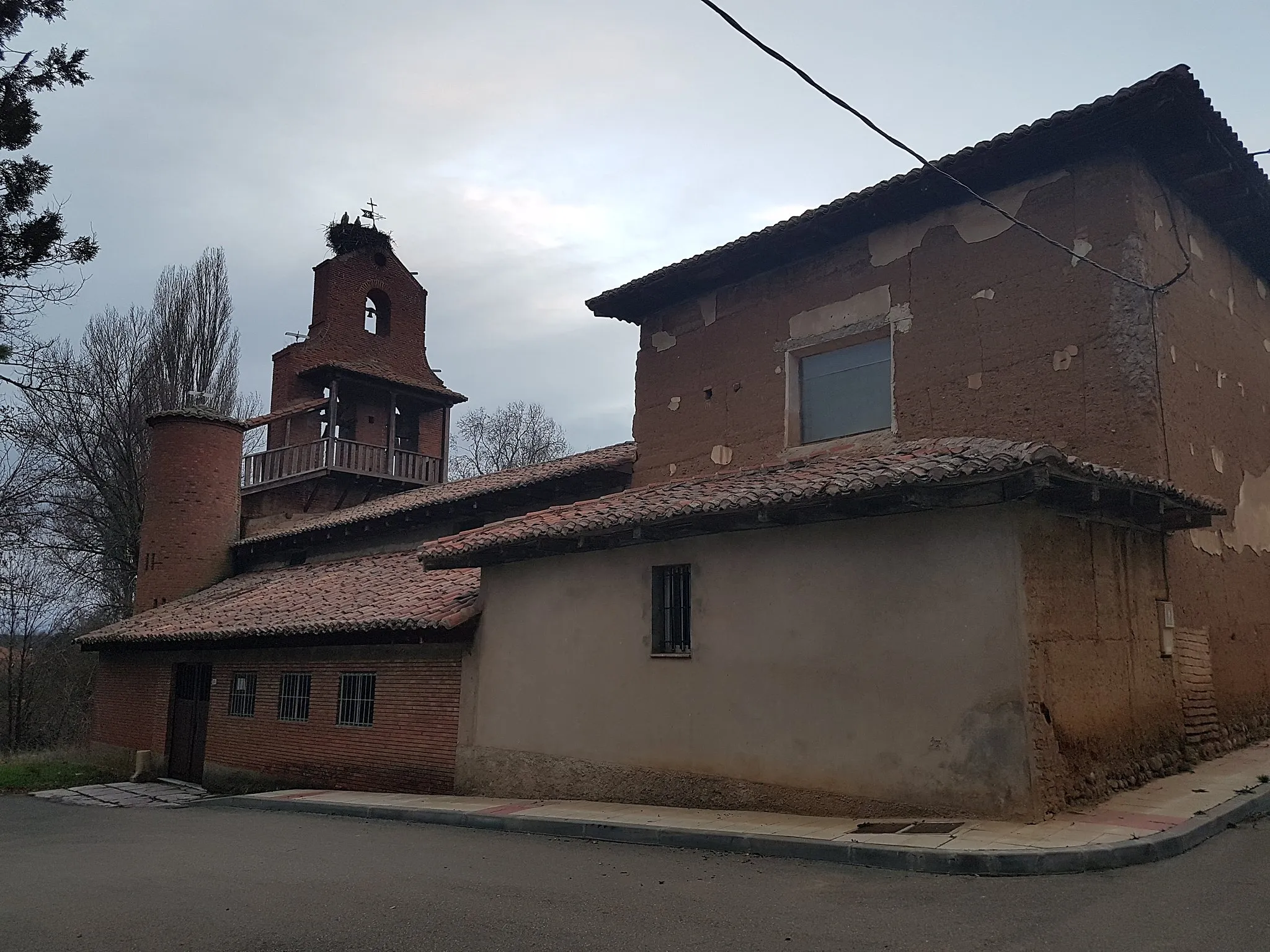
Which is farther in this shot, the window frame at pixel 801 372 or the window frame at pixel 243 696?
the window frame at pixel 243 696

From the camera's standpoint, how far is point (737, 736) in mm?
9664

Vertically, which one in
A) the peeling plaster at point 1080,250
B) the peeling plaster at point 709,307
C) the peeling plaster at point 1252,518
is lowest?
the peeling plaster at point 1252,518

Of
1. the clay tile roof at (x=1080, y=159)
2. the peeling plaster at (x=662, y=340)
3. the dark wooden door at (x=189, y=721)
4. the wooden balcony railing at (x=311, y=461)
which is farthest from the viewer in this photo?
the wooden balcony railing at (x=311, y=461)

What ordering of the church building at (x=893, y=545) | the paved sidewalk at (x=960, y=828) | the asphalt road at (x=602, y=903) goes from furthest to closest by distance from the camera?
the church building at (x=893, y=545) → the paved sidewalk at (x=960, y=828) → the asphalt road at (x=602, y=903)

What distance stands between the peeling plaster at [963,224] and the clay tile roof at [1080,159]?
3.9 inches

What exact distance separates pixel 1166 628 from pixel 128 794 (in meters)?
16.7

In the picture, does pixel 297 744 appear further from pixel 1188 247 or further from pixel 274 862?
pixel 1188 247

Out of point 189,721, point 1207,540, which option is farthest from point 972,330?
point 189,721

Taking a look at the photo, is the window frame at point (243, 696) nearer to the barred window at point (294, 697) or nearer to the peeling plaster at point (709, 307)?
the barred window at point (294, 697)

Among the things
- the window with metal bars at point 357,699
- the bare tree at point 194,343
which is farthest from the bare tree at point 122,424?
the window with metal bars at point 357,699

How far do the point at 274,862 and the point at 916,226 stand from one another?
32.4 ft

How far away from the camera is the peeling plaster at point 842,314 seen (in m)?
12.4

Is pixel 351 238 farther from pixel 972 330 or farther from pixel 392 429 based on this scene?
pixel 972 330

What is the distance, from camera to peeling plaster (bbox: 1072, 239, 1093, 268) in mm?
10628
